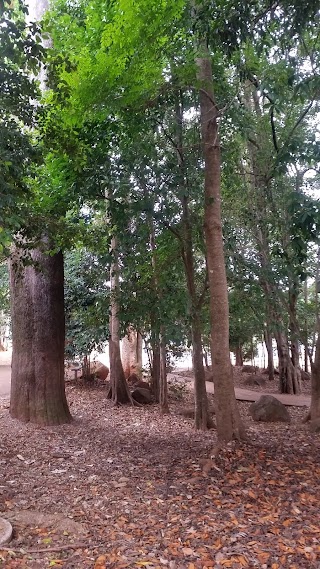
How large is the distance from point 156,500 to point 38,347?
4.02 m

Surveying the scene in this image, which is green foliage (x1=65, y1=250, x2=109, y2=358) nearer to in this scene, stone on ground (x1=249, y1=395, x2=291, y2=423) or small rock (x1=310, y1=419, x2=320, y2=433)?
stone on ground (x1=249, y1=395, x2=291, y2=423)

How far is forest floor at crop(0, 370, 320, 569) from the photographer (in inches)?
140

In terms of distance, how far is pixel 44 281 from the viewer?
816cm

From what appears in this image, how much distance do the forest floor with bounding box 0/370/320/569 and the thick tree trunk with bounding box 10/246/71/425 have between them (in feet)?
1.35

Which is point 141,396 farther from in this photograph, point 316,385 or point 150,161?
point 150,161

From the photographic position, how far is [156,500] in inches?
185

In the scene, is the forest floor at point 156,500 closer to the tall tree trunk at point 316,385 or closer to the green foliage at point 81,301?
the tall tree trunk at point 316,385

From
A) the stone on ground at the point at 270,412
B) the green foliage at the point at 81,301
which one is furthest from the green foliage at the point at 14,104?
the stone on ground at the point at 270,412

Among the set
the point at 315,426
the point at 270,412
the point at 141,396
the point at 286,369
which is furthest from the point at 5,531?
the point at 286,369

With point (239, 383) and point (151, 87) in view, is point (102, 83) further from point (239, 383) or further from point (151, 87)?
point (239, 383)

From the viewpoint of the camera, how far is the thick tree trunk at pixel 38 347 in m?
7.95

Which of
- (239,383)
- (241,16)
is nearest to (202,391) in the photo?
(241,16)

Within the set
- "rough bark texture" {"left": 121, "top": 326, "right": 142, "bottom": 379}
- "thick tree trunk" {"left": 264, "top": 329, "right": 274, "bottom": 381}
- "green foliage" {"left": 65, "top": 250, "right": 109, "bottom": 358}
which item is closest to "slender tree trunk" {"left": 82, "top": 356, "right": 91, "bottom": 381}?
"green foliage" {"left": 65, "top": 250, "right": 109, "bottom": 358}

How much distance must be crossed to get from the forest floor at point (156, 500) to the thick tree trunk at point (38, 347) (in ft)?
1.35
